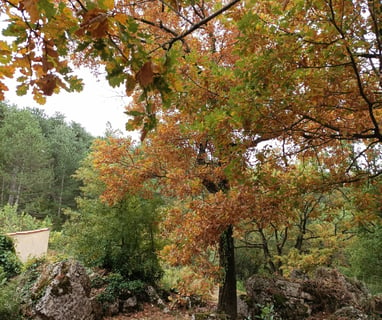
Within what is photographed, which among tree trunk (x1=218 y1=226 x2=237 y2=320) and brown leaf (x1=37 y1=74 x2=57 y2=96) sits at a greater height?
brown leaf (x1=37 y1=74 x2=57 y2=96)

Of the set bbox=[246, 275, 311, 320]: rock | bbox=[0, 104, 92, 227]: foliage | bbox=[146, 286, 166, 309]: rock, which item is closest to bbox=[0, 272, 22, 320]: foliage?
bbox=[146, 286, 166, 309]: rock

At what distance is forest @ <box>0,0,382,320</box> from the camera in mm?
1351

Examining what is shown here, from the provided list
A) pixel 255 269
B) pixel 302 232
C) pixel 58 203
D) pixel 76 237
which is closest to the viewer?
pixel 76 237

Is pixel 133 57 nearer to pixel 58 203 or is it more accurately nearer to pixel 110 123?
pixel 110 123

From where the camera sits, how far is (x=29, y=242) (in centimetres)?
1190

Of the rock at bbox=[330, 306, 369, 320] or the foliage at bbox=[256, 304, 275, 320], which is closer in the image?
the foliage at bbox=[256, 304, 275, 320]

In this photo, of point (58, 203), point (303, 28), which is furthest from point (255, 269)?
point (58, 203)

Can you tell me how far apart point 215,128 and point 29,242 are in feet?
37.8

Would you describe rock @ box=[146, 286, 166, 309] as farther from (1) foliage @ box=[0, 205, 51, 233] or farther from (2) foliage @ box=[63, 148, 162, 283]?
(1) foliage @ box=[0, 205, 51, 233]

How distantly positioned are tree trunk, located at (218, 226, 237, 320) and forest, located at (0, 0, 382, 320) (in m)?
0.03

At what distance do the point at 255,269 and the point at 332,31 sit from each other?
15.1m

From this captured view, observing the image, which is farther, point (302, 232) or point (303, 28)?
point (302, 232)

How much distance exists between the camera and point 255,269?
51.4 feet

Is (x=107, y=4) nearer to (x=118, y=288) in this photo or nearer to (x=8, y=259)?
(x=118, y=288)
